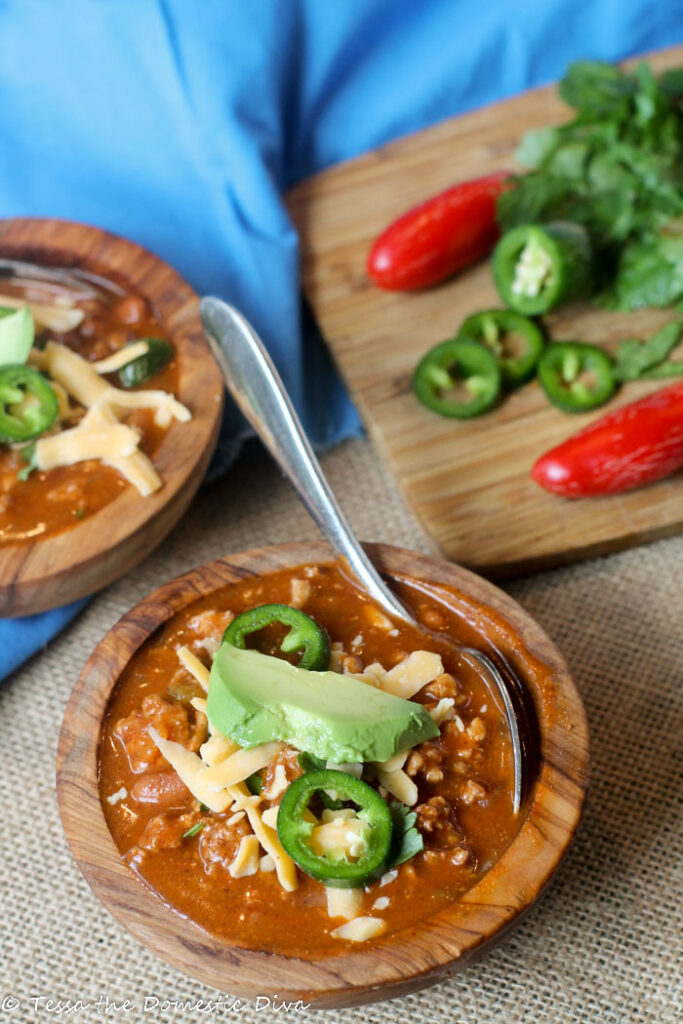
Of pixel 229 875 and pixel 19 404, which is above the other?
pixel 19 404

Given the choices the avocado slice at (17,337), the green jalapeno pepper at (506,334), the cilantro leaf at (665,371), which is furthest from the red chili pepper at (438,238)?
the avocado slice at (17,337)

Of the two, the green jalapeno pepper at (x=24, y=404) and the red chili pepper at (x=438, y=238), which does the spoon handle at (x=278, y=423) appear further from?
the red chili pepper at (x=438, y=238)

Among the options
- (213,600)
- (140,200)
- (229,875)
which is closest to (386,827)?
(229,875)

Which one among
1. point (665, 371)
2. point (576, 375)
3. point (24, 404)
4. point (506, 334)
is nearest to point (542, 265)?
point (506, 334)

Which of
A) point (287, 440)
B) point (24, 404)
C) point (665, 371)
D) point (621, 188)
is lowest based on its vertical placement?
point (665, 371)

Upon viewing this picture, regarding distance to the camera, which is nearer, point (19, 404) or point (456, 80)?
point (19, 404)

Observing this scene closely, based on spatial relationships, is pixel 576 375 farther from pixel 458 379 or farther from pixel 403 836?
pixel 403 836

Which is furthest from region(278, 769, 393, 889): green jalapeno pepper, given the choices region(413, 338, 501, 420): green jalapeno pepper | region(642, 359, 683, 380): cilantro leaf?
region(642, 359, 683, 380): cilantro leaf

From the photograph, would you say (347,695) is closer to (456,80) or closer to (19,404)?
(19,404)
